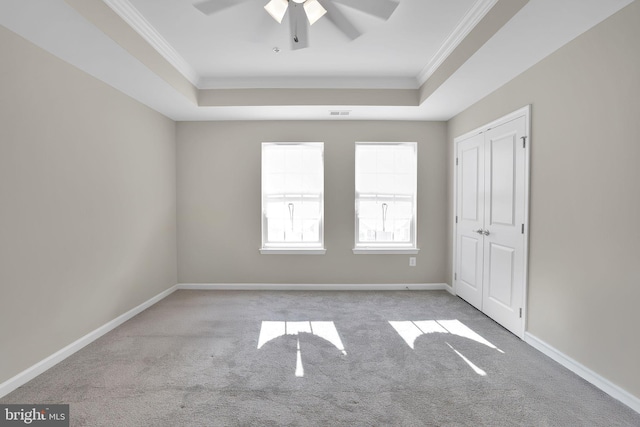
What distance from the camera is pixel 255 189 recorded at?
14.6ft

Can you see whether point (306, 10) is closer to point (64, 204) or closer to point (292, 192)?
point (64, 204)

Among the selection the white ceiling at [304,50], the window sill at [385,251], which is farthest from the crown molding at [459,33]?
the window sill at [385,251]

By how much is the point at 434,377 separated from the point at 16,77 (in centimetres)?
367

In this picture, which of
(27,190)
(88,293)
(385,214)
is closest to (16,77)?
(27,190)

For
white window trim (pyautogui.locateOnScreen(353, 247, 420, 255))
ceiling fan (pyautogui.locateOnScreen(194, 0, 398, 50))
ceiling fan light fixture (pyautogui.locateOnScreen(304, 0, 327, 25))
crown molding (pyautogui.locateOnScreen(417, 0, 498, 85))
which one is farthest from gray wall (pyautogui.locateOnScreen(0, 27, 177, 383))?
crown molding (pyautogui.locateOnScreen(417, 0, 498, 85))

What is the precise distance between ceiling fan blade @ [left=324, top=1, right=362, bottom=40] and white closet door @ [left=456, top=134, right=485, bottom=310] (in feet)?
6.80

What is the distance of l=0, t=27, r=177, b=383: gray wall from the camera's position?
209 cm

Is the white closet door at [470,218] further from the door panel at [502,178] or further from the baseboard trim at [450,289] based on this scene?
the door panel at [502,178]

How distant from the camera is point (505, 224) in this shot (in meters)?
3.10

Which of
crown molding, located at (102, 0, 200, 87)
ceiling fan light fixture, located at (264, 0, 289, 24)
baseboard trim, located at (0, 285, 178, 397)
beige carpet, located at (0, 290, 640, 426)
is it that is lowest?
beige carpet, located at (0, 290, 640, 426)

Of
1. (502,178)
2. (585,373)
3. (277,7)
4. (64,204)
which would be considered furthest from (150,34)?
(585,373)

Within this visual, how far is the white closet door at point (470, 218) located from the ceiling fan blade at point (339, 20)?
81.6 inches

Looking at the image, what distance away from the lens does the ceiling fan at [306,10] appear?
2006 millimetres

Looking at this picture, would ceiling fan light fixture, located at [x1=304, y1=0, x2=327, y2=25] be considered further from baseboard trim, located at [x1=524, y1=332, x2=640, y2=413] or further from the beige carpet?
baseboard trim, located at [x1=524, y1=332, x2=640, y2=413]
